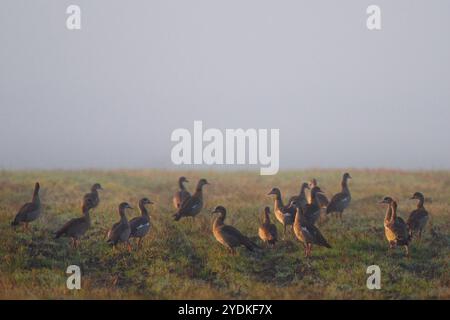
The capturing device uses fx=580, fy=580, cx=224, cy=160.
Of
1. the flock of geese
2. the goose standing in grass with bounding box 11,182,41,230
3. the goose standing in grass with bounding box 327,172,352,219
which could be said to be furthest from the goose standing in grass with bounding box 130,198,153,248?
the goose standing in grass with bounding box 327,172,352,219

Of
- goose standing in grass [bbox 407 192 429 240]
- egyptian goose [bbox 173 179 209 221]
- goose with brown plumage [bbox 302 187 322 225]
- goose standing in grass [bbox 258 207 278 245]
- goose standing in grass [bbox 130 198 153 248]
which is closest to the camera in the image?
goose standing in grass [bbox 258 207 278 245]

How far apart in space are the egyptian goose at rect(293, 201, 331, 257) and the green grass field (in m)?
0.40

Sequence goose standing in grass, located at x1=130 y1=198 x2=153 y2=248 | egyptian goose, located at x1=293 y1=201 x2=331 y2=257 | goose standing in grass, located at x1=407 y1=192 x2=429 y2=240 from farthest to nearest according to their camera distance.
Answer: goose standing in grass, located at x1=407 y1=192 x2=429 y2=240, goose standing in grass, located at x1=130 y1=198 x2=153 y2=248, egyptian goose, located at x1=293 y1=201 x2=331 y2=257

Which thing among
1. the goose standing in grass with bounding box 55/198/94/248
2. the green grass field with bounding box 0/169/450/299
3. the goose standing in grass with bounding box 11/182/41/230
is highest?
the goose standing in grass with bounding box 11/182/41/230

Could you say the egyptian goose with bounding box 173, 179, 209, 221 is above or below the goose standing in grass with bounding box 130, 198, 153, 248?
above

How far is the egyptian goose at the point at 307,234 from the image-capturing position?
1731cm

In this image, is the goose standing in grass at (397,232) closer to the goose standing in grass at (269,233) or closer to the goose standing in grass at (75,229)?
the goose standing in grass at (269,233)

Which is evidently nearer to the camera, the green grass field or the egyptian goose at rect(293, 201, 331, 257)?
the green grass field

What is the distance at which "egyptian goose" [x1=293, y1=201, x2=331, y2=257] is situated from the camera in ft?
56.8

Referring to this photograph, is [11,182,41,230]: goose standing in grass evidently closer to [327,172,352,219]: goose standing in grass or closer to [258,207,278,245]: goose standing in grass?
[258,207,278,245]: goose standing in grass

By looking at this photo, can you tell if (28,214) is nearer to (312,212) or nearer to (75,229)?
(75,229)

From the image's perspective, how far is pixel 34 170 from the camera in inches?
1187
